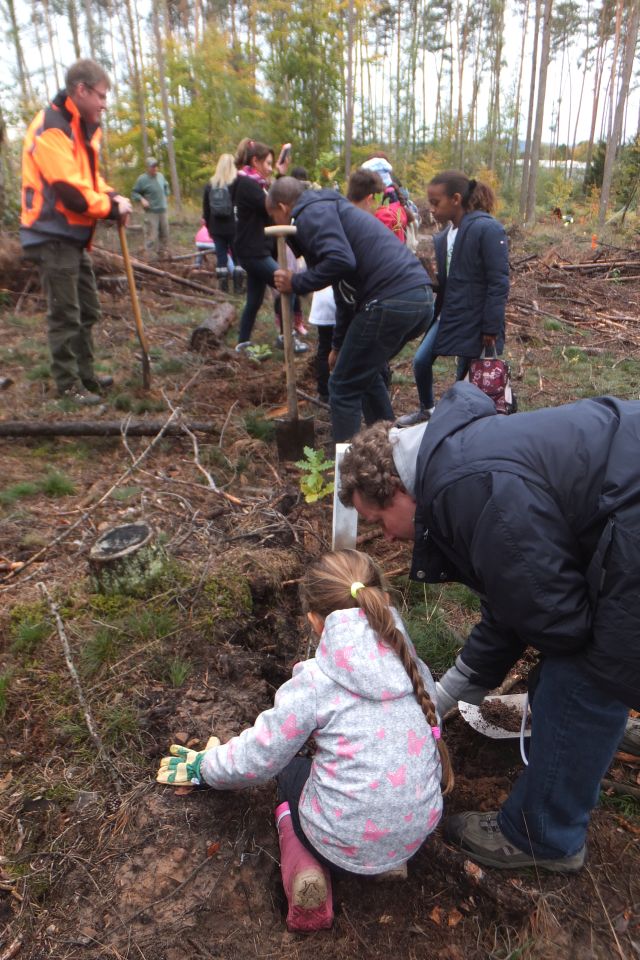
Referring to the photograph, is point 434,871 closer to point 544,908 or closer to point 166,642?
point 544,908

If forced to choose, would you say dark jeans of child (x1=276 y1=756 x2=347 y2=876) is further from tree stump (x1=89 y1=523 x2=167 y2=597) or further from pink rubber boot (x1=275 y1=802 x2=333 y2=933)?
tree stump (x1=89 y1=523 x2=167 y2=597)

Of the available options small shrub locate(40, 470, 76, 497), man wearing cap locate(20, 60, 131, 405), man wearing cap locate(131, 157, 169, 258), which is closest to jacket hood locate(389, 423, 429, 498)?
small shrub locate(40, 470, 76, 497)

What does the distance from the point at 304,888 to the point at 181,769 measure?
589 mm

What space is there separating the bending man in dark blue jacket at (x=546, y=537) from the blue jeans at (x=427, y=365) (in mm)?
2924

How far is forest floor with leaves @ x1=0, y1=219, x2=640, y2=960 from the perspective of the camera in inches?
71.4

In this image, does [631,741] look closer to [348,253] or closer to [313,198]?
[348,253]

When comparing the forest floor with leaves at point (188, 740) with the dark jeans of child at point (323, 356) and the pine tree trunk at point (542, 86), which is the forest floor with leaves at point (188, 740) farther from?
the pine tree trunk at point (542, 86)

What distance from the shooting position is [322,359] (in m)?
5.33

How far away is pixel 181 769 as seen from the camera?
211 cm

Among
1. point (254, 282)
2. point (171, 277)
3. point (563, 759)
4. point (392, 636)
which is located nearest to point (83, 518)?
point (392, 636)

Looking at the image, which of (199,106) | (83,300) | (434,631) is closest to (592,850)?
(434,631)

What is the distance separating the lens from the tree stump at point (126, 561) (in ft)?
9.02

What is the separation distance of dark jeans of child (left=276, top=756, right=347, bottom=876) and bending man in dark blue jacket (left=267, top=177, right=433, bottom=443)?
95.3 inches

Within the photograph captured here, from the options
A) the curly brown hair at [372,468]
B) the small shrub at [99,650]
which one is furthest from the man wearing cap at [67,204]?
the curly brown hair at [372,468]
